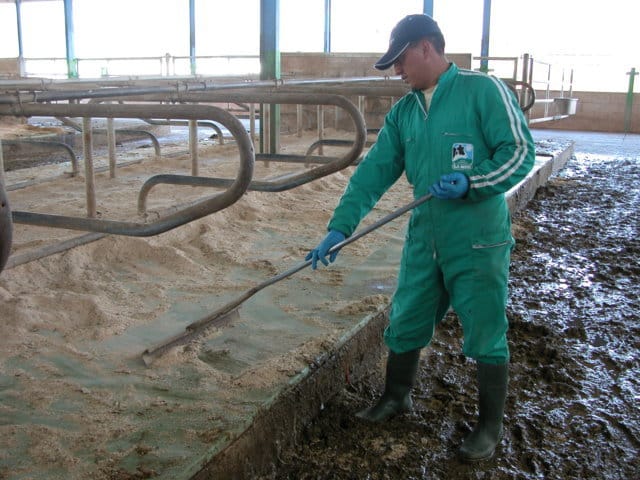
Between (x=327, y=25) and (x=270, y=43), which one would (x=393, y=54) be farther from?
(x=327, y=25)

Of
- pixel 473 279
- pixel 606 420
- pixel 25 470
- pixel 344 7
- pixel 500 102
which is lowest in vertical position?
pixel 606 420

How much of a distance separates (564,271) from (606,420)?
209cm

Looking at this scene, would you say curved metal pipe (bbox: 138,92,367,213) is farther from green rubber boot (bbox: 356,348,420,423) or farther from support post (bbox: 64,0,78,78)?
support post (bbox: 64,0,78,78)

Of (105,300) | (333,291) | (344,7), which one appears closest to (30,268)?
(105,300)

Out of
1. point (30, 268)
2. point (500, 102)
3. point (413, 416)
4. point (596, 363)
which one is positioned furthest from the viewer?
point (30, 268)

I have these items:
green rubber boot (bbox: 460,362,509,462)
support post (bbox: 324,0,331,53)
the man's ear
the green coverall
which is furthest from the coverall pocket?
support post (bbox: 324,0,331,53)

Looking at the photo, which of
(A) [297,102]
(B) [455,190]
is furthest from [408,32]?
(A) [297,102]

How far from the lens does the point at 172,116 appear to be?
7.88 ft

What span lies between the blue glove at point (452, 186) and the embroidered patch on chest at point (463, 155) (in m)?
0.09

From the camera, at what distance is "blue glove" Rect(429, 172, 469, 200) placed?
83.5 inches

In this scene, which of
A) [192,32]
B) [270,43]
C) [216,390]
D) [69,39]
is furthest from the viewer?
[192,32]

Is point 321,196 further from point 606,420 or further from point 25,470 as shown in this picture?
point 25,470

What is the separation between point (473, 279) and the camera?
226cm

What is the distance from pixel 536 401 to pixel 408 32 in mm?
1575
